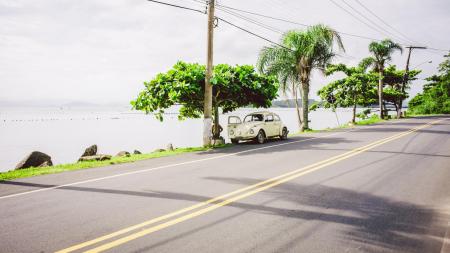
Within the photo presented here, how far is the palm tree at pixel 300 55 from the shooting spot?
2558 cm

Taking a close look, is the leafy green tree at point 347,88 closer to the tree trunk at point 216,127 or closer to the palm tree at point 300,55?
the palm tree at point 300,55

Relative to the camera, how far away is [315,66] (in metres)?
26.4

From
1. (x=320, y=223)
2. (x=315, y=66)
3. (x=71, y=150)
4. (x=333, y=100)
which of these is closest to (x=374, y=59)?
(x=333, y=100)

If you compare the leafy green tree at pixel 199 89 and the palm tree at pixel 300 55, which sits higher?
the palm tree at pixel 300 55

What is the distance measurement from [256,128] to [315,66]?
40.6 ft

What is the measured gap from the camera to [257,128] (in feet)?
54.7

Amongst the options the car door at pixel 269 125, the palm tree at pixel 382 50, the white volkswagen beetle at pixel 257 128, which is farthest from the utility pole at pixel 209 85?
the palm tree at pixel 382 50

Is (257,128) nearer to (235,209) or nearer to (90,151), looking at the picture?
(90,151)

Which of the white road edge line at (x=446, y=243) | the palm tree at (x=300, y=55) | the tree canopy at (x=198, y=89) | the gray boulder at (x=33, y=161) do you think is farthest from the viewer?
the palm tree at (x=300, y=55)

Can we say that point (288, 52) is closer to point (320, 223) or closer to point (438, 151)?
point (438, 151)

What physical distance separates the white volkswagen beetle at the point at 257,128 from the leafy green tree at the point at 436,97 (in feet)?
175

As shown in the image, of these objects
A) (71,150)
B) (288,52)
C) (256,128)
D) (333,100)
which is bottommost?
(71,150)

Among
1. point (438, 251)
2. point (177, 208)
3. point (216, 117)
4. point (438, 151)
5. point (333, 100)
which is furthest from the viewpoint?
point (333, 100)

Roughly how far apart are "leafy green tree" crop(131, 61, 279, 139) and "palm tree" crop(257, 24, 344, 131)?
8134 millimetres
